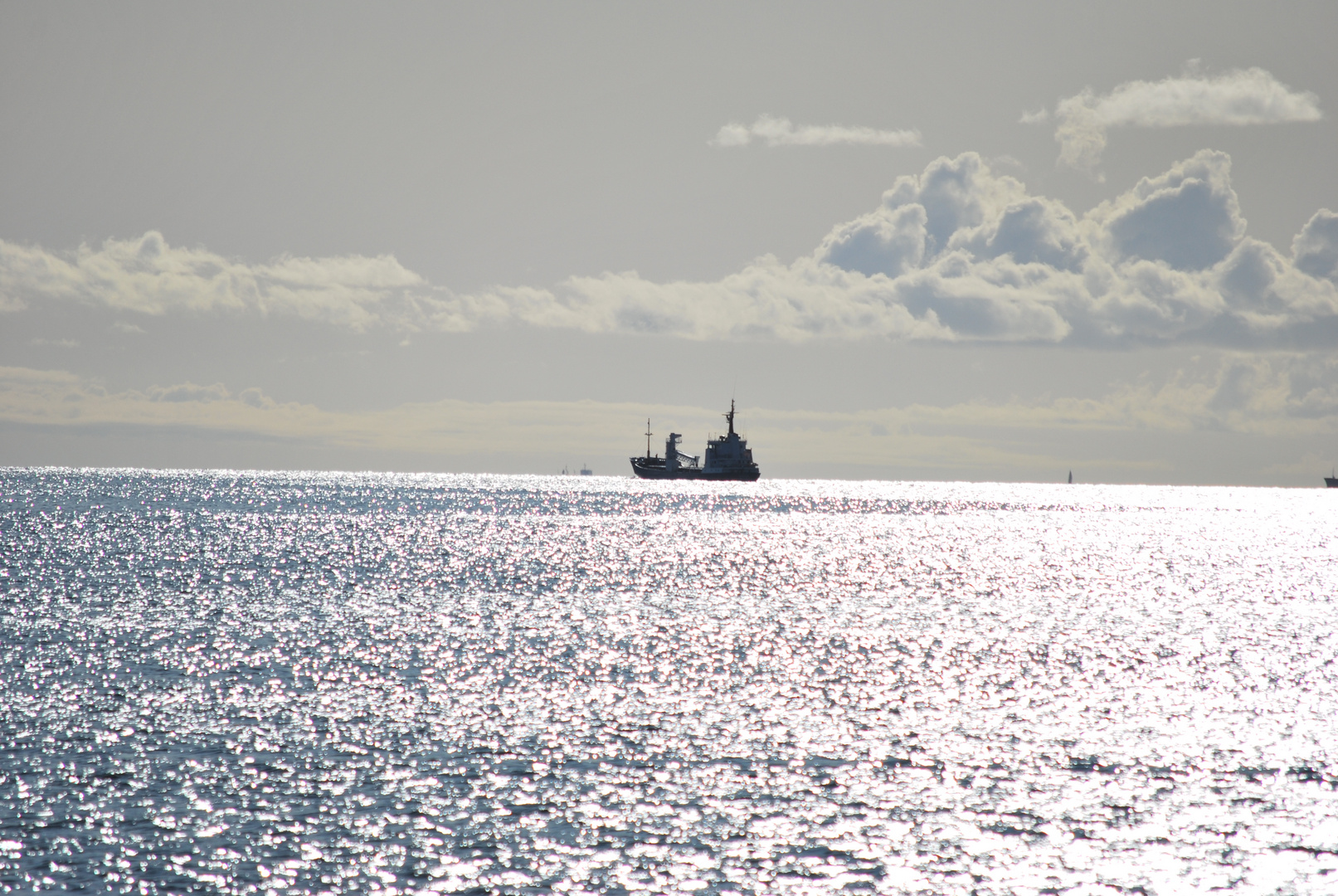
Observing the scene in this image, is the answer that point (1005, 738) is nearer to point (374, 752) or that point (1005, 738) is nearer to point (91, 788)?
point (374, 752)

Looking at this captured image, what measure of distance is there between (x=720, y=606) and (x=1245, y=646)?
2947 centimetres

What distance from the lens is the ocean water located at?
22.4m

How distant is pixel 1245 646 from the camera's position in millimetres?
56250

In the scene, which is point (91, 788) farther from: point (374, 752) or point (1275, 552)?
point (1275, 552)

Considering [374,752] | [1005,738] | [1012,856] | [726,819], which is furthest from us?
[1005,738]

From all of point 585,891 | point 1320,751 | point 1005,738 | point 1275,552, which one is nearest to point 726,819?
point 585,891

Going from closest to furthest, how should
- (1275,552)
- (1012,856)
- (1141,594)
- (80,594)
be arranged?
(1012,856), (80,594), (1141,594), (1275,552)

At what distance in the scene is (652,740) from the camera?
3294cm

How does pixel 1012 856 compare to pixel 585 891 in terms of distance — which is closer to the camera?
pixel 585 891

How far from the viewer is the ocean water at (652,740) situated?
22359mm

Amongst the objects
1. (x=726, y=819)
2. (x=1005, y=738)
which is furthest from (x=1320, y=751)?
(x=726, y=819)

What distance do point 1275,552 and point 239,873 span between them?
146 meters

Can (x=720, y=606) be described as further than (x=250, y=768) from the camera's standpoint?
Yes

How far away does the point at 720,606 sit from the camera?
7000 centimetres
